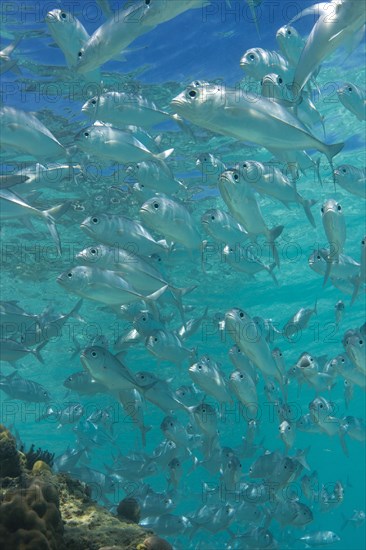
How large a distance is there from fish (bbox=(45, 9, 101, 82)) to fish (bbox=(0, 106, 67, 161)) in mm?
976

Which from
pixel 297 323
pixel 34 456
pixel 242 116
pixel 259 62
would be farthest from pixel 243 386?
pixel 259 62

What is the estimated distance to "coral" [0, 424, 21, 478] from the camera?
512cm

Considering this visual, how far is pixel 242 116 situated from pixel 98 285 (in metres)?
3.25

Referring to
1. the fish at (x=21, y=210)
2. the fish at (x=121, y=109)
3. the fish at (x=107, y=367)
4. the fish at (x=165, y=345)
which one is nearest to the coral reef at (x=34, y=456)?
the fish at (x=107, y=367)

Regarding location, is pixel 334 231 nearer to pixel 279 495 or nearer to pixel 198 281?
pixel 279 495

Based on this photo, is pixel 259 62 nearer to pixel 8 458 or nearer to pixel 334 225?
pixel 334 225

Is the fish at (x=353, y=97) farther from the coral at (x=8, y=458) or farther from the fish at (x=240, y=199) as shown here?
the coral at (x=8, y=458)

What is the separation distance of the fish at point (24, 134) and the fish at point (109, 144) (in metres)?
0.42

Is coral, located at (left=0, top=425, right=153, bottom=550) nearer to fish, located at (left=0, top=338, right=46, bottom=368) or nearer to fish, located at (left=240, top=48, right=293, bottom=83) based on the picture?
fish, located at (left=0, top=338, right=46, bottom=368)

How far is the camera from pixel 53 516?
3.91 metres

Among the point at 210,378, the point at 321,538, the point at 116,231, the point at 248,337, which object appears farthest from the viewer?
the point at 321,538

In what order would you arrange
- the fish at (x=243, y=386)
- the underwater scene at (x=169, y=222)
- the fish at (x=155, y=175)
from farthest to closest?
the fish at (x=155, y=175) → the fish at (x=243, y=386) → the underwater scene at (x=169, y=222)

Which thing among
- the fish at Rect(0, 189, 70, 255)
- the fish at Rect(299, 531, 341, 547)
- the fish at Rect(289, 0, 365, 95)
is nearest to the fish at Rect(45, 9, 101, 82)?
the fish at Rect(0, 189, 70, 255)

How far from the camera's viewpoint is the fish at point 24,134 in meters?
6.44
